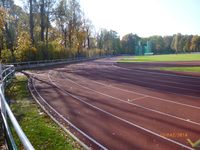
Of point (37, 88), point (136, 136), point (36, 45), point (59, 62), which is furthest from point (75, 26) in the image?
point (136, 136)

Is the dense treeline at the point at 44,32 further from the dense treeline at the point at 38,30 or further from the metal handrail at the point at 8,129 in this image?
the metal handrail at the point at 8,129

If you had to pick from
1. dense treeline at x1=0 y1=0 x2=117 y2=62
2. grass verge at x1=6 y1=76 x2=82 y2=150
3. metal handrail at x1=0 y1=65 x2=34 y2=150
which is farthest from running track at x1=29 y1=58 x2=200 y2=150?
dense treeline at x1=0 y1=0 x2=117 y2=62

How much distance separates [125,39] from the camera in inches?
7028

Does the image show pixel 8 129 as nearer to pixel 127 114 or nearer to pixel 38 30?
pixel 127 114

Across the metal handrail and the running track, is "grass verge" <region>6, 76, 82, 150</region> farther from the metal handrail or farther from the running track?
the metal handrail

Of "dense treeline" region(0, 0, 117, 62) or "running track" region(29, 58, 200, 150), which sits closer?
"running track" region(29, 58, 200, 150)

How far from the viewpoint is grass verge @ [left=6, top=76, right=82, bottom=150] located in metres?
9.70

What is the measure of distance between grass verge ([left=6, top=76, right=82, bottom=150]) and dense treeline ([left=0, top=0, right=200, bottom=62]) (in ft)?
85.7

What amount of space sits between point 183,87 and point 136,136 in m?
Result: 13.2

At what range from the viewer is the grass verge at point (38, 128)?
970 centimetres

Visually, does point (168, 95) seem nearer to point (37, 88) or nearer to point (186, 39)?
point (37, 88)

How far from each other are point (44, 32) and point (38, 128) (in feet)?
222

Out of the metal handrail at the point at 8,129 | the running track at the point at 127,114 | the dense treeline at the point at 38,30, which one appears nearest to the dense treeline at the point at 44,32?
the dense treeline at the point at 38,30

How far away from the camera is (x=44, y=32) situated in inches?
3014
